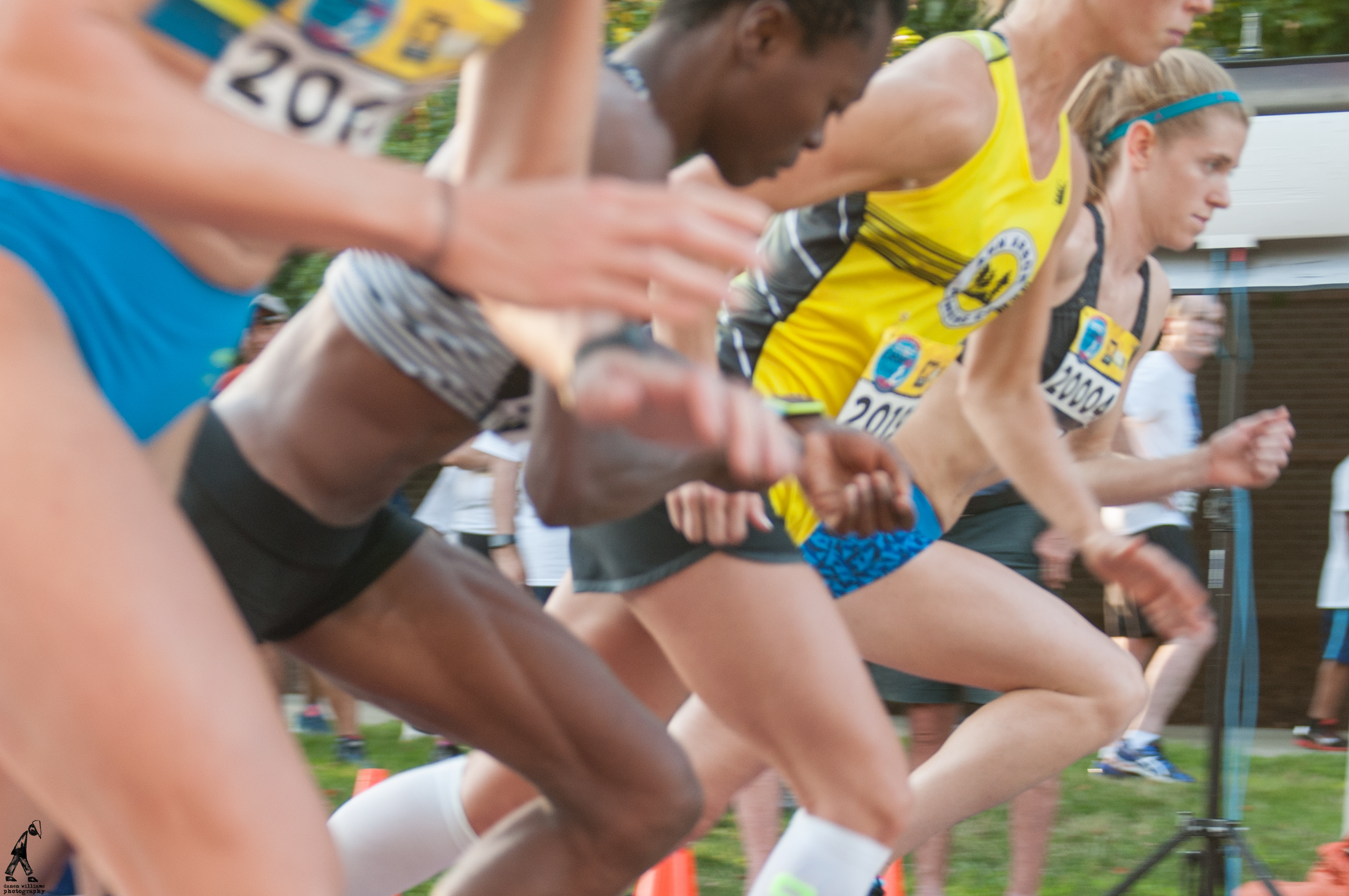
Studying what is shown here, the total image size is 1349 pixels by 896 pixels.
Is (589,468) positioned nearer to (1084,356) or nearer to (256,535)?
(256,535)

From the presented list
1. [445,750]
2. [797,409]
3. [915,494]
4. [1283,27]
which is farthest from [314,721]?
[1283,27]

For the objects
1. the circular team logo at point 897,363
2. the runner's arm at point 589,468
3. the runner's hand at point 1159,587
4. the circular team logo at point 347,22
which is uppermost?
the circular team logo at point 347,22

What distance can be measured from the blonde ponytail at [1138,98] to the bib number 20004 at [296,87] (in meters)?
2.55

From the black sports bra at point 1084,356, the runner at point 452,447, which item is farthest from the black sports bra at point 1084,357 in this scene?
the runner at point 452,447

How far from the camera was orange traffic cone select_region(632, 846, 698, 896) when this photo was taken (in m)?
3.29

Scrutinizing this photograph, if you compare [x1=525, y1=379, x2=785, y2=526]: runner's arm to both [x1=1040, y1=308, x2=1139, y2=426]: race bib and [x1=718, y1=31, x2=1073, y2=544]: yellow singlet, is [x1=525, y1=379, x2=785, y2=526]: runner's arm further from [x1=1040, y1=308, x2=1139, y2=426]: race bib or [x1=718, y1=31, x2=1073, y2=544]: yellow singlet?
[x1=1040, y1=308, x2=1139, y2=426]: race bib

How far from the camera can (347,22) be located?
53.7 inches

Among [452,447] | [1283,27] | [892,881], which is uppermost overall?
[452,447]

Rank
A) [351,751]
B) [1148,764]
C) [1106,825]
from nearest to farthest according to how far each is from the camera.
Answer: [1106,825]
[1148,764]
[351,751]

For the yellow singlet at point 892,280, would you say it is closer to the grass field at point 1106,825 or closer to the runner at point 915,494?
the runner at point 915,494

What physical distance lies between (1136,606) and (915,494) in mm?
2753

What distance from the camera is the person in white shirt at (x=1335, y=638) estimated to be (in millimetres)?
6383

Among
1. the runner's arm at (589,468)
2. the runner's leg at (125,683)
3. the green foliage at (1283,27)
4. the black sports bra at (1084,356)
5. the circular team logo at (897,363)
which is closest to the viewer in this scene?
the runner's leg at (125,683)

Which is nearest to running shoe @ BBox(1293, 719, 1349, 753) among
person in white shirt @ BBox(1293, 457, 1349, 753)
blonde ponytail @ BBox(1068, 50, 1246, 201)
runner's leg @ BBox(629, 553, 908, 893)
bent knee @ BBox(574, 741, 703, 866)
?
person in white shirt @ BBox(1293, 457, 1349, 753)
